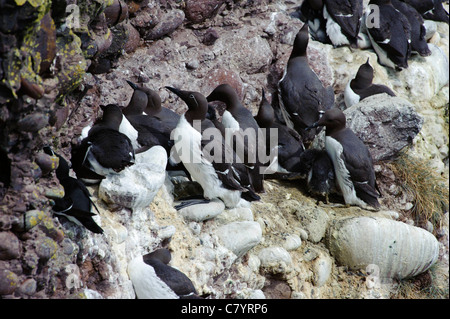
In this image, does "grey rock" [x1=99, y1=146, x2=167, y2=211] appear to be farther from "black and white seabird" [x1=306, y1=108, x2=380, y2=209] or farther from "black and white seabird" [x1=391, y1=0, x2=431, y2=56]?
"black and white seabird" [x1=391, y1=0, x2=431, y2=56]

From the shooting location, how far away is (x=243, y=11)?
717 centimetres

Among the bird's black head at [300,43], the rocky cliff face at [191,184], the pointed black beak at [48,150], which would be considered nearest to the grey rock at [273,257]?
the rocky cliff face at [191,184]

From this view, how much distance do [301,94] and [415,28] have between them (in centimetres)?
251

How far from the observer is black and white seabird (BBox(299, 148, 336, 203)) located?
613 centimetres

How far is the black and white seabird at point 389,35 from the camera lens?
7.92 metres

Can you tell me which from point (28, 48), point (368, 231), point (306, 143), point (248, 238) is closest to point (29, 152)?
point (28, 48)

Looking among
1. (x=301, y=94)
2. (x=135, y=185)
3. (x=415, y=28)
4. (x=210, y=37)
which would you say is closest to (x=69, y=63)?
(x=135, y=185)

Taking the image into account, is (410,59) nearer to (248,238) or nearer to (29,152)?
(248,238)

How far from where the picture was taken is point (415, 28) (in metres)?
8.50

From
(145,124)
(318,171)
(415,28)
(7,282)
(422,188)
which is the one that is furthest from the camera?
(415,28)

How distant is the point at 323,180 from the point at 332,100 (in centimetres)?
123

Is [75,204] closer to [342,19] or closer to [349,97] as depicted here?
[349,97]

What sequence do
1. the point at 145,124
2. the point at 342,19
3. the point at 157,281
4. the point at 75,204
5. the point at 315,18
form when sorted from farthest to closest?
the point at 315,18, the point at 342,19, the point at 145,124, the point at 157,281, the point at 75,204

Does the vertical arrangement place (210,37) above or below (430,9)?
above
